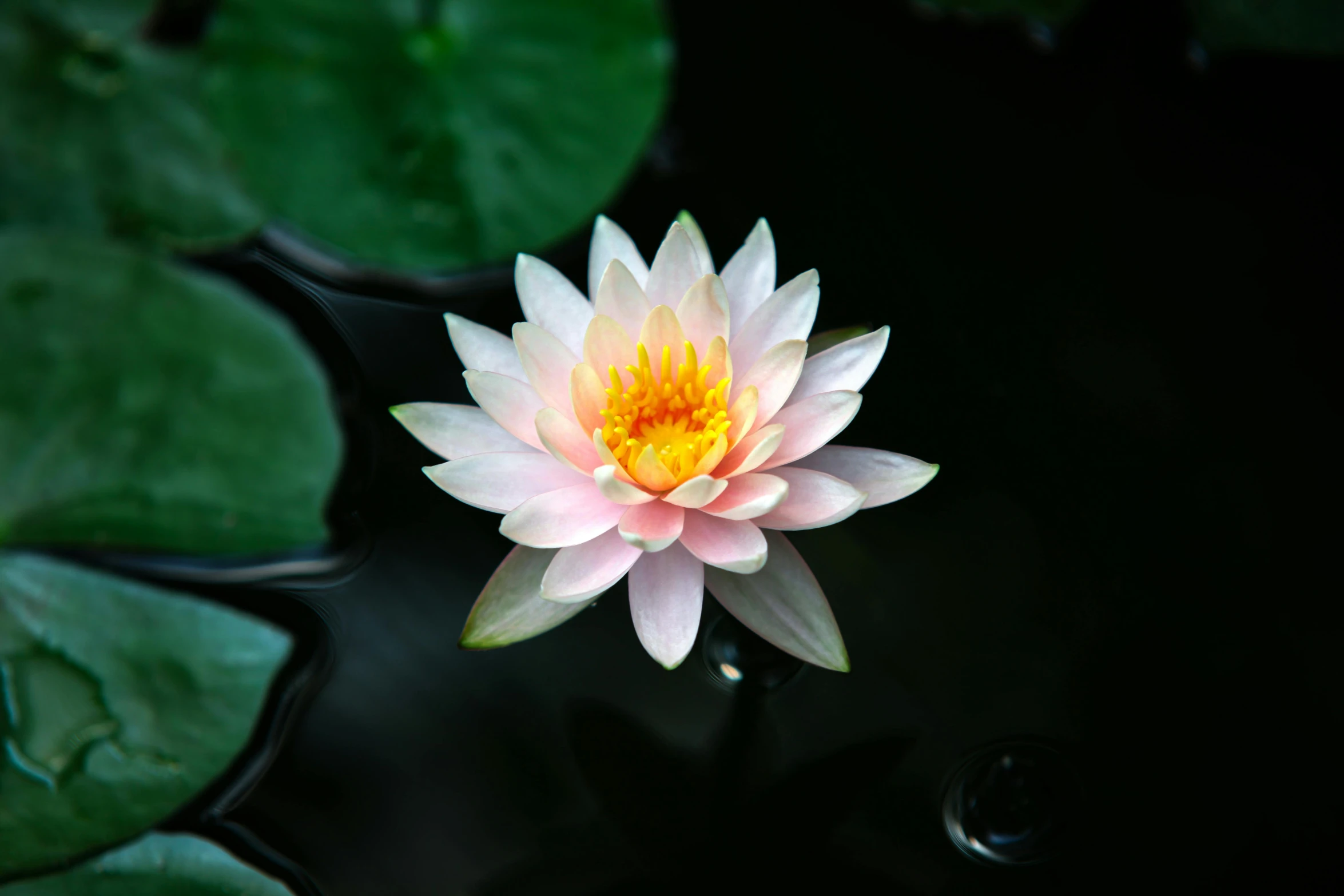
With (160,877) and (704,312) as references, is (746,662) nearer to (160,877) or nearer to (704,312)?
(704,312)

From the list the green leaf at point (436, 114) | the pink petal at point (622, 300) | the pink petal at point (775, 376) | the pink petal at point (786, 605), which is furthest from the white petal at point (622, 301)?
the green leaf at point (436, 114)

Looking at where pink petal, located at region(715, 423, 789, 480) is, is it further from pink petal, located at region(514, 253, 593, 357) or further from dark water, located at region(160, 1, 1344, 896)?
dark water, located at region(160, 1, 1344, 896)

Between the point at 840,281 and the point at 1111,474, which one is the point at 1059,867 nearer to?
the point at 1111,474

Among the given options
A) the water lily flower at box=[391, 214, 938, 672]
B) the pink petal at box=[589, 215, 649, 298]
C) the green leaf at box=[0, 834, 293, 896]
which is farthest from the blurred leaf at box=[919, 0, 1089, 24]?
the green leaf at box=[0, 834, 293, 896]

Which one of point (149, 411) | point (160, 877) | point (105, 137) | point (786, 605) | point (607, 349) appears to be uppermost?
point (607, 349)

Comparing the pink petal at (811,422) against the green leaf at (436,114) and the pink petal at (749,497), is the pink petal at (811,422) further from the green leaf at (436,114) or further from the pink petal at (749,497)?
the green leaf at (436,114)

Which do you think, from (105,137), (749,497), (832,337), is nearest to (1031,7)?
(832,337)

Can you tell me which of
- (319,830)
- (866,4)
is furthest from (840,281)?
(319,830)
